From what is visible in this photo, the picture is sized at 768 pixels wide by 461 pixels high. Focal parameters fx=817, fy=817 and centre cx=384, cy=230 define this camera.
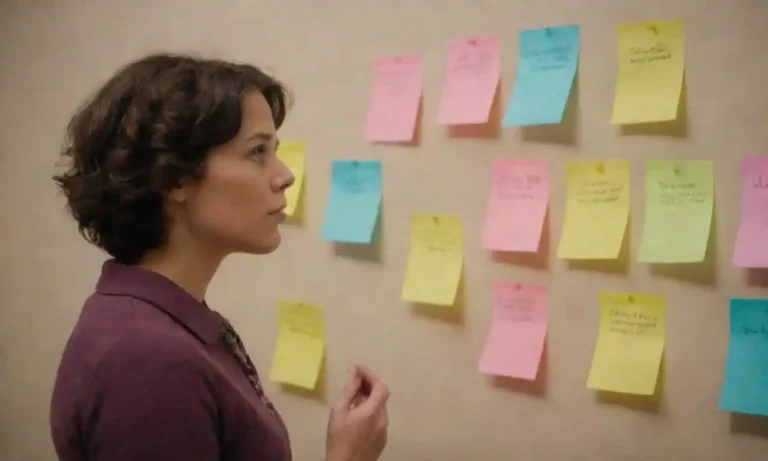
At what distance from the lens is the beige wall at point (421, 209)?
40.8 inches

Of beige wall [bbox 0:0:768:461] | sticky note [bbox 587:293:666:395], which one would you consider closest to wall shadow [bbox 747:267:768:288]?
beige wall [bbox 0:0:768:461]

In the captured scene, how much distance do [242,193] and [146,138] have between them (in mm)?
123

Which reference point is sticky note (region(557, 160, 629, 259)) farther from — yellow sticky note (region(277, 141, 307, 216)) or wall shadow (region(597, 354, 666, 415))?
yellow sticky note (region(277, 141, 307, 216))

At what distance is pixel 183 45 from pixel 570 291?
2.82ft

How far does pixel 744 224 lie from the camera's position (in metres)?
1.00

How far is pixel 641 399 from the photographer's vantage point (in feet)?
3.58

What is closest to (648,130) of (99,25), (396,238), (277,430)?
(396,238)

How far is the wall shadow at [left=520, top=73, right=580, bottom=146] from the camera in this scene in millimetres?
1124

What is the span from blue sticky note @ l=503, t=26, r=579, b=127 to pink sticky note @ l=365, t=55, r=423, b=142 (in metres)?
Answer: 0.17

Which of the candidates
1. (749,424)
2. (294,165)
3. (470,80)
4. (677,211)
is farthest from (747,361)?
(294,165)

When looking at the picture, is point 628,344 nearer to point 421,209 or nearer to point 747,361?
point 747,361

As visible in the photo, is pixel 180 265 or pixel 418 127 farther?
pixel 418 127

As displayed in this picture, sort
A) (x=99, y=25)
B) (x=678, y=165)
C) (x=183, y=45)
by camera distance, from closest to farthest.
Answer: (x=678, y=165), (x=183, y=45), (x=99, y=25)

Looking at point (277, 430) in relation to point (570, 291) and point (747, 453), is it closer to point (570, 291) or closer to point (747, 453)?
point (570, 291)
